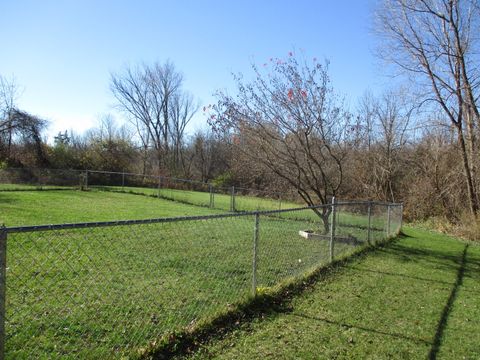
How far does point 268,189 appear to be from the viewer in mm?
18703

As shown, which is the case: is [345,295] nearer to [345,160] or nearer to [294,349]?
[294,349]

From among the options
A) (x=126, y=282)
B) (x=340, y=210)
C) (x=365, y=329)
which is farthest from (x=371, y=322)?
(x=340, y=210)

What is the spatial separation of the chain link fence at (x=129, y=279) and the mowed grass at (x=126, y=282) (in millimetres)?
12

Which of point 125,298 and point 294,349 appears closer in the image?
point 294,349

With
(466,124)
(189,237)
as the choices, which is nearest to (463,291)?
(189,237)

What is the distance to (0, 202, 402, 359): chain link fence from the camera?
346 cm

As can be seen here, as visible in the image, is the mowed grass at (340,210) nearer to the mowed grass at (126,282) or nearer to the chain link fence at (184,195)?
the chain link fence at (184,195)

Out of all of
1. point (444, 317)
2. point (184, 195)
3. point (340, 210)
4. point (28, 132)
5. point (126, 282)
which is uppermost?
point (28, 132)

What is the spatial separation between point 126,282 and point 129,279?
13 centimetres

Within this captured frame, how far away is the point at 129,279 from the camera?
5.50m

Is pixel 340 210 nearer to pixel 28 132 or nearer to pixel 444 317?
pixel 444 317

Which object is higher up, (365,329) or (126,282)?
(126,282)

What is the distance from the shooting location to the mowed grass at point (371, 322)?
3.73m

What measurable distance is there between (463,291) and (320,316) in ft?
10.5
